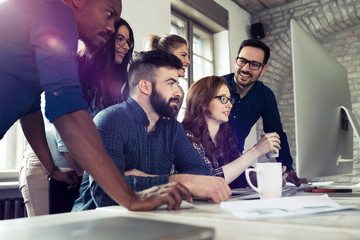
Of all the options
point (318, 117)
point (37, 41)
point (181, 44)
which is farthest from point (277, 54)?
point (37, 41)

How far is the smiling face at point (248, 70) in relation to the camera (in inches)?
97.7

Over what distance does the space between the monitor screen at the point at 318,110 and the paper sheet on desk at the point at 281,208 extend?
237 millimetres

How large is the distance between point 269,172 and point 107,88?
112cm

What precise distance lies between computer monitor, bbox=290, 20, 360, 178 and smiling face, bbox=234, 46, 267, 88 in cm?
116

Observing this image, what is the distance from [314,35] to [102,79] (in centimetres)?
386

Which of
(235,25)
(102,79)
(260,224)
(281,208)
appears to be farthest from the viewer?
(235,25)

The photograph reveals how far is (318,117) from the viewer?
107 cm

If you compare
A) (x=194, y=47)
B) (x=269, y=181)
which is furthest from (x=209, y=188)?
(x=194, y=47)

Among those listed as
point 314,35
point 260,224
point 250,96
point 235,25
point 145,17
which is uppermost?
point 235,25

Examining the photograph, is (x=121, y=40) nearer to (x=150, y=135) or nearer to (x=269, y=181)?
(x=150, y=135)

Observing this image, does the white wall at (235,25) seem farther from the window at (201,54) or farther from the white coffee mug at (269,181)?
the white coffee mug at (269,181)

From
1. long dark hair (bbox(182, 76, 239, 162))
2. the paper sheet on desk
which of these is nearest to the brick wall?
long dark hair (bbox(182, 76, 239, 162))

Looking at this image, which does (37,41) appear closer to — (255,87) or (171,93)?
(171,93)

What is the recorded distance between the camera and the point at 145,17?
309cm
